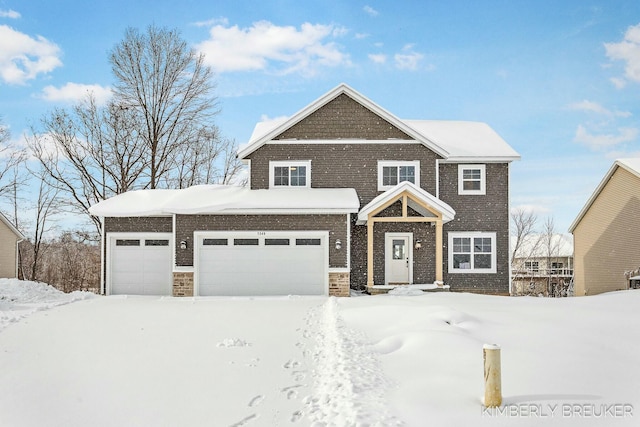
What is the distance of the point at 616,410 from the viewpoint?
545 centimetres

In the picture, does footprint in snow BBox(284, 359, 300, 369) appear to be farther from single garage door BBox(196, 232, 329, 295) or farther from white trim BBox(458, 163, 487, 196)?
white trim BBox(458, 163, 487, 196)

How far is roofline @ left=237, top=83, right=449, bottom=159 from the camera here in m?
18.7

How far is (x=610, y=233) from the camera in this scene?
20.4 meters

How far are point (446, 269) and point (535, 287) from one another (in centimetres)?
2256

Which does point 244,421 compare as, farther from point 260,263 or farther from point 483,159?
point 483,159

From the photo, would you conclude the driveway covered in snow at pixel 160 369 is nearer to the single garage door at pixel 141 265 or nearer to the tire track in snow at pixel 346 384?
the tire track in snow at pixel 346 384

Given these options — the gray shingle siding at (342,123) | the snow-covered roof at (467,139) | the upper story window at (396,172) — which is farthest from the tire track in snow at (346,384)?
the snow-covered roof at (467,139)

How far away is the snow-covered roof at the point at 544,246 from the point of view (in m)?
45.6

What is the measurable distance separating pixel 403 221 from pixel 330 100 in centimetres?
514

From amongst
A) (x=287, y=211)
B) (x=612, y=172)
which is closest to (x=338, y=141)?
(x=287, y=211)

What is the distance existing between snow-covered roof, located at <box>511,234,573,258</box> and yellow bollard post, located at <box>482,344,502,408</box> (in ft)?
142

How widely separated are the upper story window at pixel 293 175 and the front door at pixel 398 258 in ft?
11.8

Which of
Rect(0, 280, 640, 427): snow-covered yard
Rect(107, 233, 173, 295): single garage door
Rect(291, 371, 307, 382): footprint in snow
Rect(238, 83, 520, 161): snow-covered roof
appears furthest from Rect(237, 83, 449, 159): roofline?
Rect(291, 371, 307, 382): footprint in snow

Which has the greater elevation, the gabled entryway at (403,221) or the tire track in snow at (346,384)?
the gabled entryway at (403,221)
